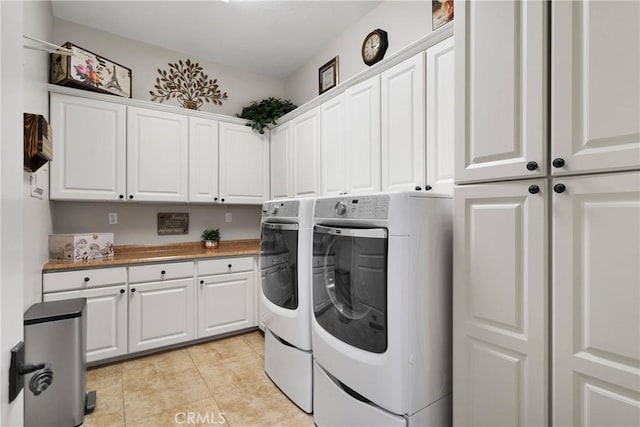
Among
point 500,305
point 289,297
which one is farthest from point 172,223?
point 500,305

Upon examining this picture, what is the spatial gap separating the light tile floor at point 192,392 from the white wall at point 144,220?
1.18 metres

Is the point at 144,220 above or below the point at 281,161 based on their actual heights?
below

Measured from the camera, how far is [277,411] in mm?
1962

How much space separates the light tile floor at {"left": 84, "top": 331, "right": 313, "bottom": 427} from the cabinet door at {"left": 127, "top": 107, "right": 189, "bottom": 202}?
57.8 inches

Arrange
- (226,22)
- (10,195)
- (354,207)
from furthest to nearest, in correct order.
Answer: (226,22) → (354,207) → (10,195)

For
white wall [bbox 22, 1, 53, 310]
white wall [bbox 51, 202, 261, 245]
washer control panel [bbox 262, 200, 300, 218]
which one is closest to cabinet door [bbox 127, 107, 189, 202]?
white wall [bbox 51, 202, 261, 245]

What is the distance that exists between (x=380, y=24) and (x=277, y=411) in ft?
9.93

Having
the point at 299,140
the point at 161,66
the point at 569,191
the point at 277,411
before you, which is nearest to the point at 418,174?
the point at 569,191

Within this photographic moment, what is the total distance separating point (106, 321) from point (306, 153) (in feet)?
7.18

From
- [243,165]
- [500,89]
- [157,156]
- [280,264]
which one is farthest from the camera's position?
[243,165]

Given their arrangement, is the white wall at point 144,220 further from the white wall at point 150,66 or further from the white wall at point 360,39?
the white wall at point 360,39

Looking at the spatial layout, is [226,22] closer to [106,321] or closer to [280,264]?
[280,264]

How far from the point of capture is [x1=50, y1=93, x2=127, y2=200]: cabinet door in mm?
2525

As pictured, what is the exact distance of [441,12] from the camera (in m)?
2.00
